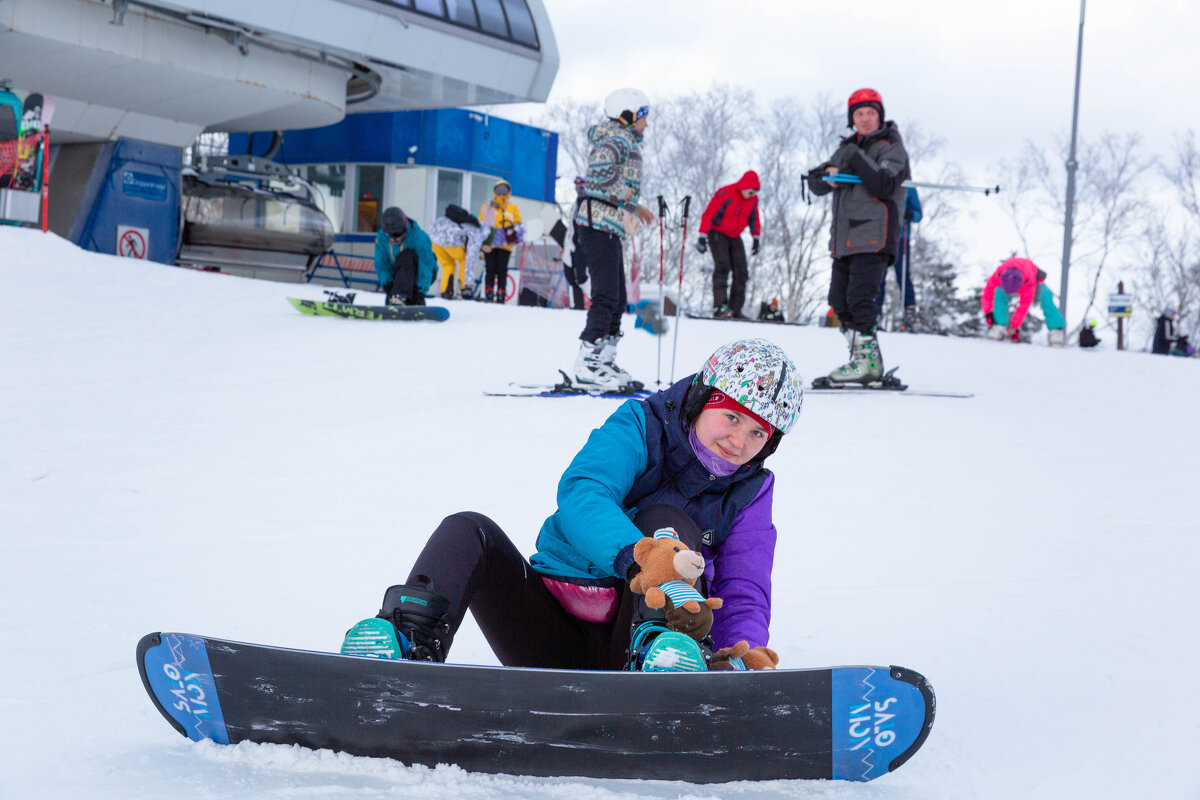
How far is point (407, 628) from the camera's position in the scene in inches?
74.6

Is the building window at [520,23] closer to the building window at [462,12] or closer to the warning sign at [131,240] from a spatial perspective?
the building window at [462,12]

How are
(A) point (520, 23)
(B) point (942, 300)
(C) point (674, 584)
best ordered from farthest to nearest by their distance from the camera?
1. (B) point (942, 300)
2. (A) point (520, 23)
3. (C) point (674, 584)

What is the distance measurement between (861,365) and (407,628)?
222 inches

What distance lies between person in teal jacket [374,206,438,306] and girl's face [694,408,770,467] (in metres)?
9.25

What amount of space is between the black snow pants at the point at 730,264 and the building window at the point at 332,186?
14100mm

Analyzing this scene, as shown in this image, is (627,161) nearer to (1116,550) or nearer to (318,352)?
(318,352)

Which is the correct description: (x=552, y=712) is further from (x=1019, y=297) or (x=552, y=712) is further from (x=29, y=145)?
(x=29, y=145)

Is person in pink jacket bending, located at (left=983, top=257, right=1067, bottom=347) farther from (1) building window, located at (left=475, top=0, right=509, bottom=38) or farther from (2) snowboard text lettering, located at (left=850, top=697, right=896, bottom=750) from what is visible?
(2) snowboard text lettering, located at (left=850, top=697, right=896, bottom=750)

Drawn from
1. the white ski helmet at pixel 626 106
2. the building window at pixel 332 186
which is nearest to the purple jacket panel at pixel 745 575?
the white ski helmet at pixel 626 106

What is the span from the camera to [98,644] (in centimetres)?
253

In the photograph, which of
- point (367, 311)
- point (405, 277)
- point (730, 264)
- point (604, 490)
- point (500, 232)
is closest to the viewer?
point (604, 490)

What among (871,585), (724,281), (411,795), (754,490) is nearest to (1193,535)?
(871,585)

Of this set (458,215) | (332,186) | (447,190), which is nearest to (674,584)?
(458,215)

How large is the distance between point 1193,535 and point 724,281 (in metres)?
8.45
